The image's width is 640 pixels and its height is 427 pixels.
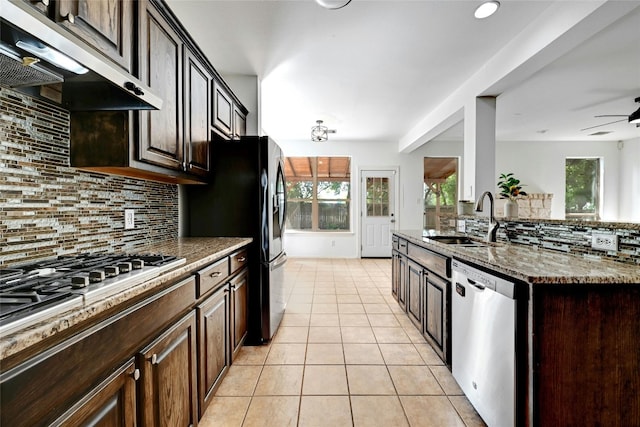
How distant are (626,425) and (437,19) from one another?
257 cm

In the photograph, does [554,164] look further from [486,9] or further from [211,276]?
[211,276]

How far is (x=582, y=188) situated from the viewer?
22.6 feet

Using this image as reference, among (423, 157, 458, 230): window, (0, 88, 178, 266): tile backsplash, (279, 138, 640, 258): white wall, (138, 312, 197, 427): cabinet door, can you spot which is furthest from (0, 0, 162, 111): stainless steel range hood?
(423, 157, 458, 230): window

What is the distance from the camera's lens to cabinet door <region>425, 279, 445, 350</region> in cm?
212

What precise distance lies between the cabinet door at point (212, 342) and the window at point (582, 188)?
792 centimetres

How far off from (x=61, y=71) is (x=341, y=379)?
213 centimetres

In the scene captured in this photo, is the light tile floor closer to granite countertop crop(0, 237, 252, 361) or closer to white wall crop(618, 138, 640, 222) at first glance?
granite countertop crop(0, 237, 252, 361)

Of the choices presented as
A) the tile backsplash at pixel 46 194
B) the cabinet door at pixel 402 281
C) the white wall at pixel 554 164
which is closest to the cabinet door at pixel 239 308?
the tile backsplash at pixel 46 194

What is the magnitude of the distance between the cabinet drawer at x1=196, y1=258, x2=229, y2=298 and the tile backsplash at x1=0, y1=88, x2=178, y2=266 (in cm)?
59

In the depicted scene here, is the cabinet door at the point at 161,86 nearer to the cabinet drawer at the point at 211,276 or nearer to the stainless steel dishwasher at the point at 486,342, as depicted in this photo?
the cabinet drawer at the point at 211,276

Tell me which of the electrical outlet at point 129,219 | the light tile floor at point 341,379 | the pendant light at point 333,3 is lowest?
the light tile floor at point 341,379

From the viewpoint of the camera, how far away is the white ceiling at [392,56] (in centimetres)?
219

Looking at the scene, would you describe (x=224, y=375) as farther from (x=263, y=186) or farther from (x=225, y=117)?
(x=225, y=117)

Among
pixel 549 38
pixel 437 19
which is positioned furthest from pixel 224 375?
pixel 549 38
